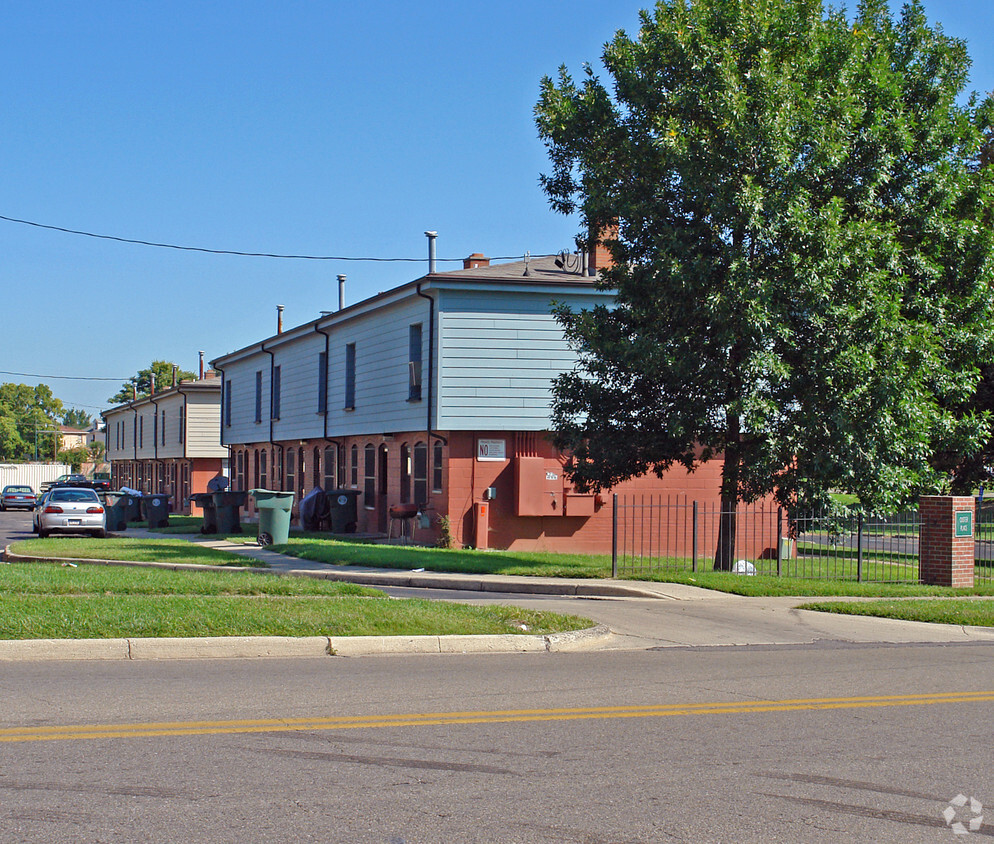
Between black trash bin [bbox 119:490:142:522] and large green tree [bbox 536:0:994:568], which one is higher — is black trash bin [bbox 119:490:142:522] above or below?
below

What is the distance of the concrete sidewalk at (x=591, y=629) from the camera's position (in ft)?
33.7

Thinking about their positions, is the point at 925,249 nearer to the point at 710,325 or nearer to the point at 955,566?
the point at 710,325

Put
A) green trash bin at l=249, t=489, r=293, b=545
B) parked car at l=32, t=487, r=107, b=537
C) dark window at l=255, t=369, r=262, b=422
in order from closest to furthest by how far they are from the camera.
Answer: green trash bin at l=249, t=489, r=293, b=545, parked car at l=32, t=487, r=107, b=537, dark window at l=255, t=369, r=262, b=422

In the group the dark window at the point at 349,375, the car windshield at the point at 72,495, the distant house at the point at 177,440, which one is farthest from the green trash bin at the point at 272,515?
the distant house at the point at 177,440

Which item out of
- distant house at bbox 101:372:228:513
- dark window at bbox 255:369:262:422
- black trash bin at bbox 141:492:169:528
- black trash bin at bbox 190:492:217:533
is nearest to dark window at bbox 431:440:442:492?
black trash bin at bbox 190:492:217:533

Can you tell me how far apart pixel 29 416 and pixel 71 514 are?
144793 mm

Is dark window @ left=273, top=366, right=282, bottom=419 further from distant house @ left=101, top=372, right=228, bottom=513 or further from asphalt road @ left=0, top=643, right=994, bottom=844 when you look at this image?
asphalt road @ left=0, top=643, right=994, bottom=844

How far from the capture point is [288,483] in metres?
39.1

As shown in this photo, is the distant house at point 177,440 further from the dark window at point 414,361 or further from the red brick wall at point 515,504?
the red brick wall at point 515,504

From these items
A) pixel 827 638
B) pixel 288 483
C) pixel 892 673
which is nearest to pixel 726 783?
pixel 892 673

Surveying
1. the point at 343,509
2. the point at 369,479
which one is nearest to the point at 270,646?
the point at 343,509

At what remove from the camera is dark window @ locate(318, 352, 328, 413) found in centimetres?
3434

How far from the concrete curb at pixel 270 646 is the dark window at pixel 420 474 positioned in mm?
16059

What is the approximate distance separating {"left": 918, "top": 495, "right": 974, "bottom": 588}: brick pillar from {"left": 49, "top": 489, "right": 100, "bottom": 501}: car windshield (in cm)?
2331
